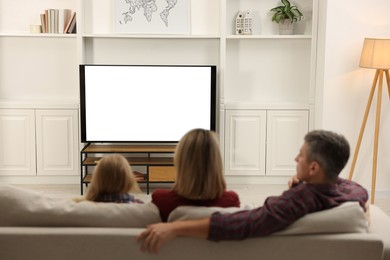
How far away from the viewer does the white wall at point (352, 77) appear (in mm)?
5324

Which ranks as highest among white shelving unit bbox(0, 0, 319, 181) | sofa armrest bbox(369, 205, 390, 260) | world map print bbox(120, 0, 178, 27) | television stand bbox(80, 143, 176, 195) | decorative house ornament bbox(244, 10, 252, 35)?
world map print bbox(120, 0, 178, 27)

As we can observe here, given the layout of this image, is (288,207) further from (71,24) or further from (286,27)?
(71,24)

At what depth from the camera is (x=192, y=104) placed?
560 cm

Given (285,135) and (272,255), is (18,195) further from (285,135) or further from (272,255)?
(285,135)

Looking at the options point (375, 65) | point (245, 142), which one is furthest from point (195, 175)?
point (245, 142)

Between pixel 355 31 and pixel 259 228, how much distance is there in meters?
3.72

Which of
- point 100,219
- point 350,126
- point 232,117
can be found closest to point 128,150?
point 232,117

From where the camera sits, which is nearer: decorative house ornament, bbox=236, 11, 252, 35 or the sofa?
the sofa

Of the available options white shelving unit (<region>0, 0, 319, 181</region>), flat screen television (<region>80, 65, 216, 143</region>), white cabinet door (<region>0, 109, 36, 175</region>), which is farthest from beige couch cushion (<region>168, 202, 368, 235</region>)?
white cabinet door (<region>0, 109, 36, 175</region>)

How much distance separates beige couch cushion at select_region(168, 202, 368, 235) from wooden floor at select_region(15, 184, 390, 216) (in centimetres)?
313

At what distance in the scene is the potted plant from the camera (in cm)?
575

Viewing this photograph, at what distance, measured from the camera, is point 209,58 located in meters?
5.96

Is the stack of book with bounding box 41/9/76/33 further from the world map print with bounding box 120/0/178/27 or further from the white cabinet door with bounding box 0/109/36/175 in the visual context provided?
the white cabinet door with bounding box 0/109/36/175

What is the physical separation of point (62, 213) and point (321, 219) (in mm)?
912
